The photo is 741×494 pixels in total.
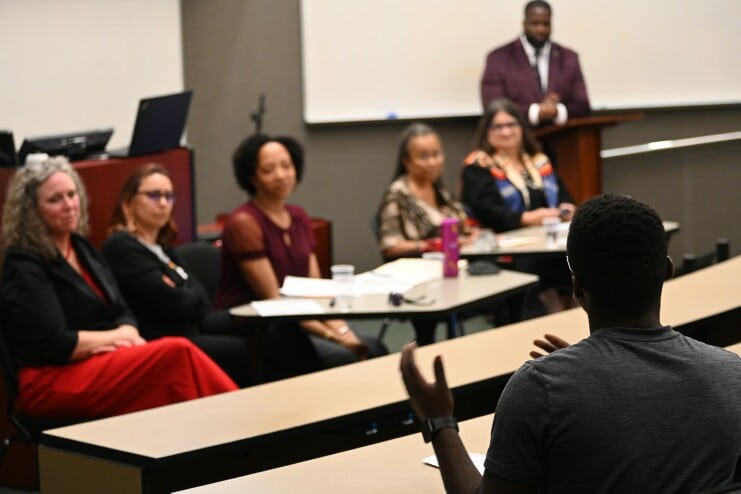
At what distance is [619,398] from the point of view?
1893 mm

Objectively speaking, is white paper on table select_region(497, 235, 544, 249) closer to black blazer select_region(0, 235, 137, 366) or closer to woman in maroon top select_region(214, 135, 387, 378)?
woman in maroon top select_region(214, 135, 387, 378)

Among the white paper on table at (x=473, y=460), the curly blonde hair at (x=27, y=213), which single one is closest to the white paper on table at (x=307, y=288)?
the curly blonde hair at (x=27, y=213)

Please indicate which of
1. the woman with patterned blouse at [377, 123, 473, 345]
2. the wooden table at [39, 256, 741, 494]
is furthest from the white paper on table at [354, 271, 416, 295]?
the wooden table at [39, 256, 741, 494]

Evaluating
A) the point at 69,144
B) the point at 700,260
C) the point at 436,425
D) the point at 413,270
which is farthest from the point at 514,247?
the point at 436,425

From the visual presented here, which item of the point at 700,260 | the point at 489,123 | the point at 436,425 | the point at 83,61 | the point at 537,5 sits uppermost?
the point at 537,5

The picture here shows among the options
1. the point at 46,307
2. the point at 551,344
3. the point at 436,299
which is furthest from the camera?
the point at 436,299

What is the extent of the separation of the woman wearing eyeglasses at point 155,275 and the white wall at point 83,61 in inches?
90.1

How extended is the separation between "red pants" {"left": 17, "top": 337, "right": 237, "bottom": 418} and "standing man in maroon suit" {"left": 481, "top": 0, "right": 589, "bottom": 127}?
4.36 meters

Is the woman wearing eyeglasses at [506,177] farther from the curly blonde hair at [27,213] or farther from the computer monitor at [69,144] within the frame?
the curly blonde hair at [27,213]

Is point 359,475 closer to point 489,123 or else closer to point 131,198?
point 131,198

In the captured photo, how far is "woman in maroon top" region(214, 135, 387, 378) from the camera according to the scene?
4926mm

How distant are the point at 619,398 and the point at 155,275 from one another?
321cm

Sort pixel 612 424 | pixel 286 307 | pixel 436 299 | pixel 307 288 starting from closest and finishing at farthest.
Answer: pixel 612 424, pixel 286 307, pixel 436 299, pixel 307 288

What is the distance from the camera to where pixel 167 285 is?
191 inches
